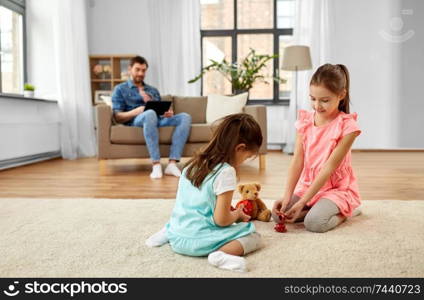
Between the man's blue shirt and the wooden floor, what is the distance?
54cm

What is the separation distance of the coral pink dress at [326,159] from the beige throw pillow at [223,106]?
213 centimetres

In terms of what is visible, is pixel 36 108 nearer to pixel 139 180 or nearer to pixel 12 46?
pixel 12 46

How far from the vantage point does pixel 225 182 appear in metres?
1.16

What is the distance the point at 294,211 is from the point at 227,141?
1.74 feet

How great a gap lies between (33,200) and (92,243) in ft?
3.07

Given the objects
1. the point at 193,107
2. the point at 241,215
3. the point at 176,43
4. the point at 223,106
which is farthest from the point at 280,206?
the point at 176,43

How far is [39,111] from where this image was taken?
4.36 m

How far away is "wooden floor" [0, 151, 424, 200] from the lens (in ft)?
7.70

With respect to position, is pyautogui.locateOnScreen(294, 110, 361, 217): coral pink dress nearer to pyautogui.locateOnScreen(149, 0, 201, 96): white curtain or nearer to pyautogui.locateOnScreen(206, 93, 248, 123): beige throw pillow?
pyautogui.locateOnScreen(206, 93, 248, 123): beige throw pillow

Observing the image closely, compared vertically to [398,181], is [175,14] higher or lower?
higher

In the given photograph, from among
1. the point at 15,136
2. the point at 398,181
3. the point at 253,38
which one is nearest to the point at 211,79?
the point at 253,38

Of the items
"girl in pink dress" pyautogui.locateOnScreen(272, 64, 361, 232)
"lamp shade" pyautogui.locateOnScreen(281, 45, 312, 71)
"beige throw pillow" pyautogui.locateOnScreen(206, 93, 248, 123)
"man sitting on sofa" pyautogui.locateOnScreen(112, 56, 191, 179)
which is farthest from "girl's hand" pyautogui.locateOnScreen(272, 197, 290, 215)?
"lamp shade" pyautogui.locateOnScreen(281, 45, 312, 71)

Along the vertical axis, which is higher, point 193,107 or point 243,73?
point 243,73

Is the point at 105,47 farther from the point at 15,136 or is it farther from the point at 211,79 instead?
the point at 15,136
